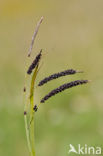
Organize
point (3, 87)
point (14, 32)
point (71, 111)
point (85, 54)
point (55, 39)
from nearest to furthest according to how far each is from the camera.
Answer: point (71, 111) → point (3, 87) → point (85, 54) → point (55, 39) → point (14, 32)

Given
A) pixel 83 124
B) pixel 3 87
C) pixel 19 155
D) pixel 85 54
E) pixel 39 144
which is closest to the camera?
pixel 19 155

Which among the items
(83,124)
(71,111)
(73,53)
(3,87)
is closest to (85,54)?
(73,53)

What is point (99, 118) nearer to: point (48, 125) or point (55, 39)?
point (48, 125)

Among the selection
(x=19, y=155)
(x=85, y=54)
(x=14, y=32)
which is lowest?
(x=19, y=155)

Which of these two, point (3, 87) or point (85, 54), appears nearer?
point (3, 87)

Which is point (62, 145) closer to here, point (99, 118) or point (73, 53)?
point (99, 118)

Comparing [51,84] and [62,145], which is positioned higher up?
[51,84]

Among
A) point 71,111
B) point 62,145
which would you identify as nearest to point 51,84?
point 71,111
